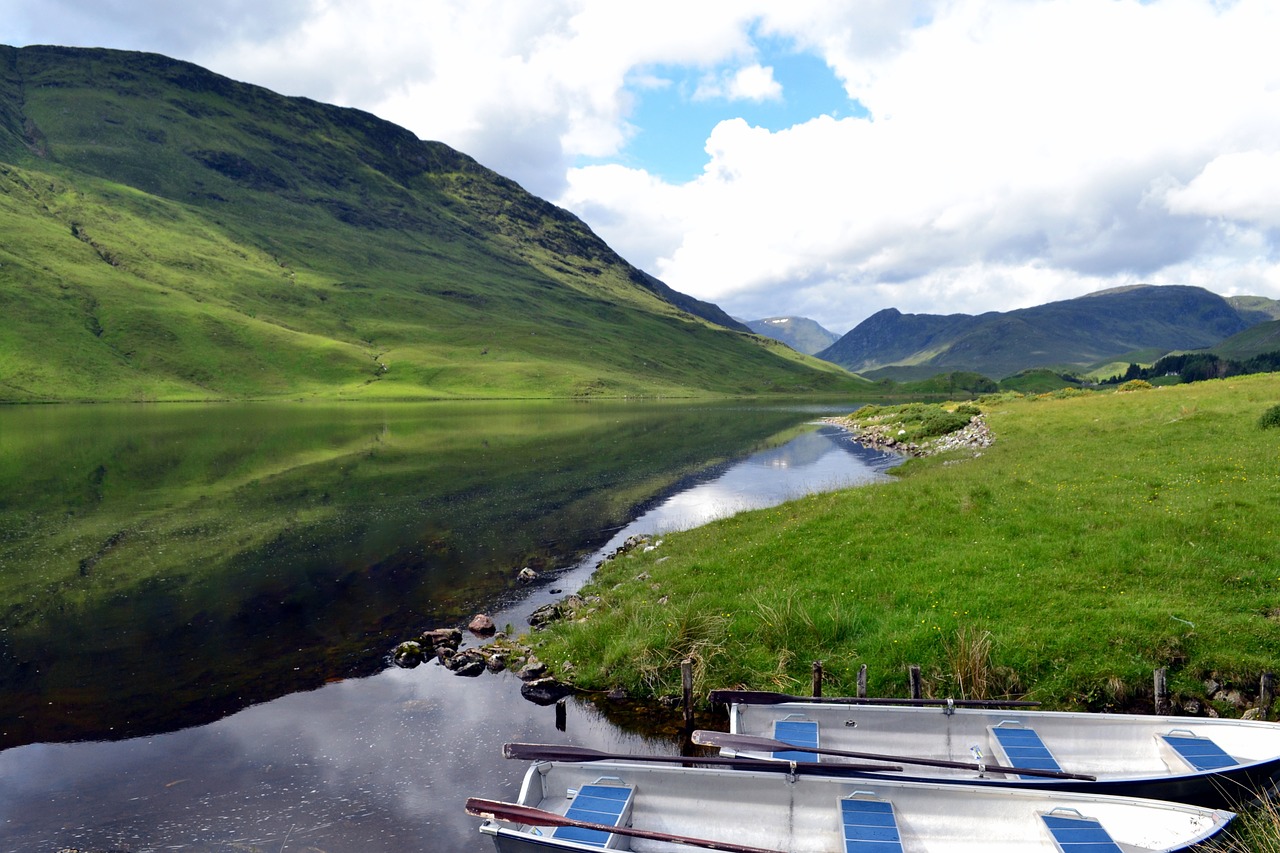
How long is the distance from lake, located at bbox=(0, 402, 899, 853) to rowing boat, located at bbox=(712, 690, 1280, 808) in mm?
4542

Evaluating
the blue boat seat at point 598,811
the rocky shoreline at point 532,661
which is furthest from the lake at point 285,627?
the blue boat seat at point 598,811

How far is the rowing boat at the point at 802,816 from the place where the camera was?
36.3 feet

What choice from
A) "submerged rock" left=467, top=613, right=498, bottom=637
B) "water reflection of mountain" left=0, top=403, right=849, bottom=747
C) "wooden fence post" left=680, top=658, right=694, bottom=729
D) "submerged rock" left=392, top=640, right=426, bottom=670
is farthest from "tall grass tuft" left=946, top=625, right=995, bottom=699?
"water reflection of mountain" left=0, top=403, right=849, bottom=747

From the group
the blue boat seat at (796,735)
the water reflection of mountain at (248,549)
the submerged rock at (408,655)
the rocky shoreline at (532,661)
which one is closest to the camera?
the blue boat seat at (796,735)

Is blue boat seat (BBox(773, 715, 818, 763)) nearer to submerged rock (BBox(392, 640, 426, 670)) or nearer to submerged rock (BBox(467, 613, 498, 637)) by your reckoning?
submerged rock (BBox(392, 640, 426, 670))

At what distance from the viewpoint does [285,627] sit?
90.8 ft

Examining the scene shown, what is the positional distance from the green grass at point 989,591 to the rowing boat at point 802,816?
6.26m

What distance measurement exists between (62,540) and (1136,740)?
176 feet

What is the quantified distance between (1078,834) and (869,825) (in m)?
3.41

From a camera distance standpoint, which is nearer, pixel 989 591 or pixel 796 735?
pixel 796 735

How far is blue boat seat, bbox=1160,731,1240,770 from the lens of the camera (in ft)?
42.2

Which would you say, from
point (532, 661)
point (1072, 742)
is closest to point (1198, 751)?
point (1072, 742)

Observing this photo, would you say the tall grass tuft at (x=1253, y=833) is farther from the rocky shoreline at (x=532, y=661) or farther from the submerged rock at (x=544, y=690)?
the submerged rock at (x=544, y=690)

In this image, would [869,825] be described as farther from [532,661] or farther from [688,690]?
[532,661]
